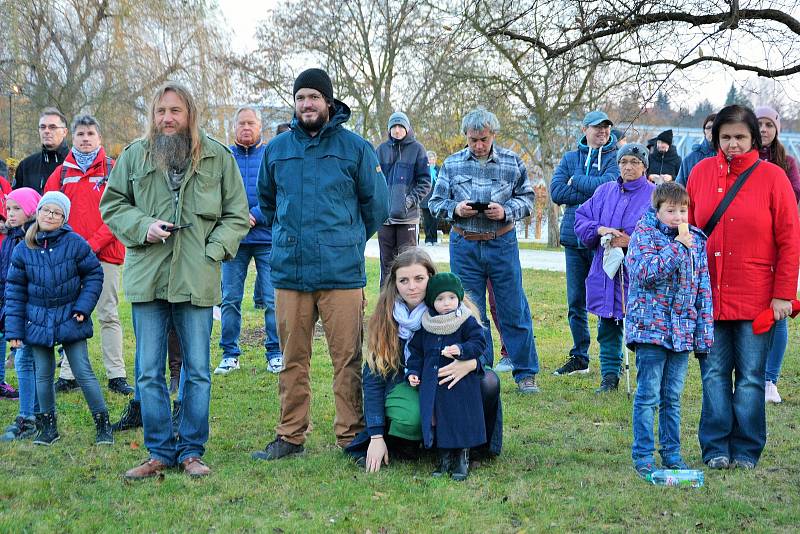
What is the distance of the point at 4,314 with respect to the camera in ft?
19.4

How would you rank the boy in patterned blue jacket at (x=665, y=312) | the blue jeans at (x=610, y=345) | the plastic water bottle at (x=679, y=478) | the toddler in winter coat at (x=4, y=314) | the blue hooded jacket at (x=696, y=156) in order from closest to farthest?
the plastic water bottle at (x=679, y=478) < the boy in patterned blue jacket at (x=665, y=312) < the toddler in winter coat at (x=4, y=314) < the blue jeans at (x=610, y=345) < the blue hooded jacket at (x=696, y=156)

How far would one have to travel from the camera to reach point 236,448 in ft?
17.8

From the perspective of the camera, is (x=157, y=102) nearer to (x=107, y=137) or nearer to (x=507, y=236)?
(x=507, y=236)

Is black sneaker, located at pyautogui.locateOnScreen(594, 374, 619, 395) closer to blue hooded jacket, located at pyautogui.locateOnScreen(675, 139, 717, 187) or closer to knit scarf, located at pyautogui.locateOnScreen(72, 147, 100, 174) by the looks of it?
blue hooded jacket, located at pyautogui.locateOnScreen(675, 139, 717, 187)

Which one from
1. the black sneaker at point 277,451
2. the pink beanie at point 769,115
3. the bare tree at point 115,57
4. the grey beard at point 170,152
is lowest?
the black sneaker at point 277,451

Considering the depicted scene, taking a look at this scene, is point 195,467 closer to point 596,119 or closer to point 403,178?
point 596,119

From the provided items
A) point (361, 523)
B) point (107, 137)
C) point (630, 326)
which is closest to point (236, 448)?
point (361, 523)

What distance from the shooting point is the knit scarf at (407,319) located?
4.98 metres

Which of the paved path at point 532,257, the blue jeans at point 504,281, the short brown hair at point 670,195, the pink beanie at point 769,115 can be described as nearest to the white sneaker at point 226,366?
the blue jeans at point 504,281

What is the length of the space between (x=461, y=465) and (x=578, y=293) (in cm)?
312

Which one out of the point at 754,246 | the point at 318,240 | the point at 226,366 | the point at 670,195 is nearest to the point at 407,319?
the point at 318,240

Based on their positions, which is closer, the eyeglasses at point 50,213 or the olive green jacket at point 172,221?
the olive green jacket at point 172,221

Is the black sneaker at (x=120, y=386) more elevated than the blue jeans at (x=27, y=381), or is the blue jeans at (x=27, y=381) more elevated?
the blue jeans at (x=27, y=381)

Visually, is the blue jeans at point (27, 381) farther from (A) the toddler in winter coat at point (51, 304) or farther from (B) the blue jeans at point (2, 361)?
(B) the blue jeans at point (2, 361)
